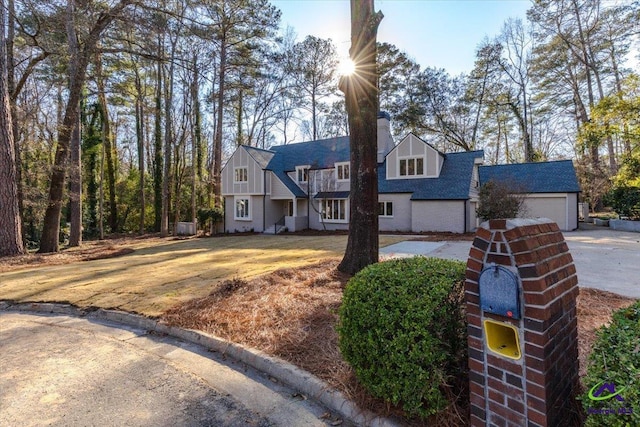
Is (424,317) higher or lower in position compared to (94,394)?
higher

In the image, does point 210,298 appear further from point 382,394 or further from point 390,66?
point 390,66

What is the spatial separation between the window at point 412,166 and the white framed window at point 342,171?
11.3 feet

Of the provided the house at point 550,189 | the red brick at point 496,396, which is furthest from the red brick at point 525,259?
the house at point 550,189

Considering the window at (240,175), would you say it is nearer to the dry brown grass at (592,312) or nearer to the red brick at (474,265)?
the dry brown grass at (592,312)

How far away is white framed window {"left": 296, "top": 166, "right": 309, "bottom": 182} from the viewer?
21.8m

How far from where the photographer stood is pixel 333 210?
67.9ft

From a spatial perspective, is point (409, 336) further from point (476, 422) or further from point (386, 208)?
point (386, 208)

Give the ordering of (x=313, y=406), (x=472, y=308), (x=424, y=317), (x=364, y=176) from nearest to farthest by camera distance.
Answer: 1. (x=472, y=308)
2. (x=424, y=317)
3. (x=313, y=406)
4. (x=364, y=176)

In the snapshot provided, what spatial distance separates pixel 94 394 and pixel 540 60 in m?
31.2

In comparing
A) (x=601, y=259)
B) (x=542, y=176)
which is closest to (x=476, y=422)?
(x=601, y=259)

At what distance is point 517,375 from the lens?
1.77 metres

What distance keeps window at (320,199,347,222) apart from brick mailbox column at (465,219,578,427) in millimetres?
18026

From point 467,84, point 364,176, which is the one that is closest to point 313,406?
point 364,176

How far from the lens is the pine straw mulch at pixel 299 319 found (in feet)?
9.02
